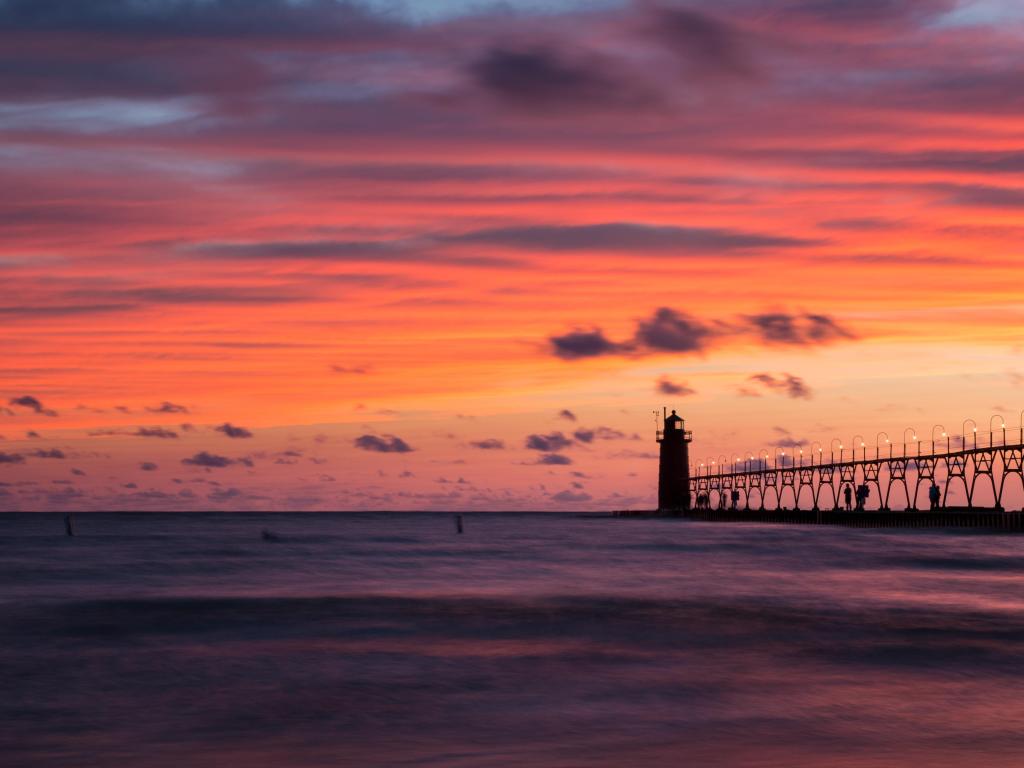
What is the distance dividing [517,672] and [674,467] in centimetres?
12214

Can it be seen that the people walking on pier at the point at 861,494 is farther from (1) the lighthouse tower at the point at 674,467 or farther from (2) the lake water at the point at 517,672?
(2) the lake water at the point at 517,672

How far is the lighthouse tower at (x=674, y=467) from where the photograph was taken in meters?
135

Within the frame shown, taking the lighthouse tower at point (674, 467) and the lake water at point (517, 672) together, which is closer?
the lake water at point (517, 672)

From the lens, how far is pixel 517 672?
1880cm

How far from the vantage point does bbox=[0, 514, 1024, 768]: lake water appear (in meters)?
12.8

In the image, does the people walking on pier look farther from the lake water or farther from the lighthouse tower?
the lake water

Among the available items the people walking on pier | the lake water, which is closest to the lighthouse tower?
the people walking on pier

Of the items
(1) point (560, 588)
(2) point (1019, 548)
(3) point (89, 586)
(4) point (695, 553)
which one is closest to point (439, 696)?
(1) point (560, 588)

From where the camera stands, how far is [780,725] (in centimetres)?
1381

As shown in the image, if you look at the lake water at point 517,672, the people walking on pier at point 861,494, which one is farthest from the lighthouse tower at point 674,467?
the lake water at point 517,672

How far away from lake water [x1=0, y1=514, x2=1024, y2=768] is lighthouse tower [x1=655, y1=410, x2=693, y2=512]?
308 feet

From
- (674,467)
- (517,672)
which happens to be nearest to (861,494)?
(674,467)

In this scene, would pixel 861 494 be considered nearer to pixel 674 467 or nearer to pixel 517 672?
pixel 674 467

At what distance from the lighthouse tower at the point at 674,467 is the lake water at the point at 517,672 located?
93736 millimetres
